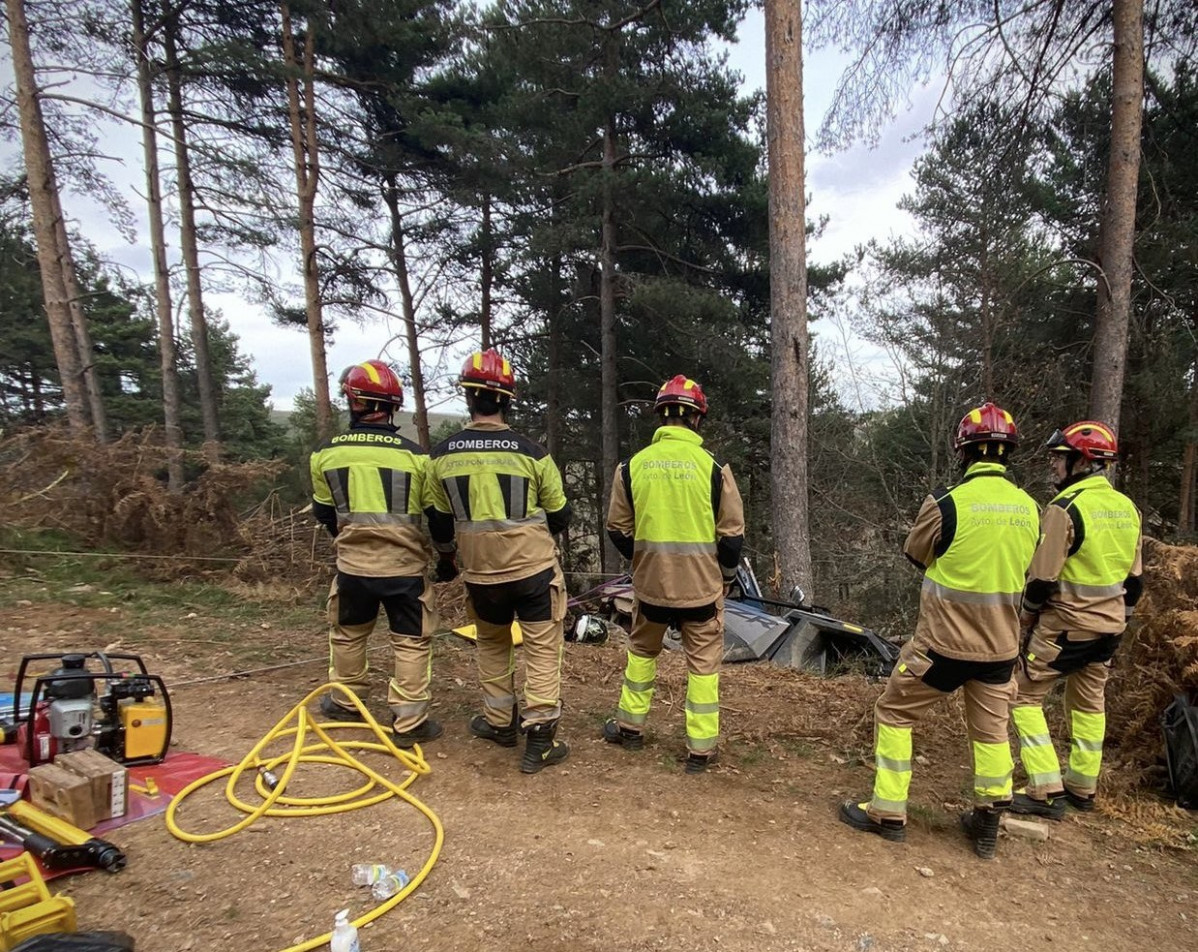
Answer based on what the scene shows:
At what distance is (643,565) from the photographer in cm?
394

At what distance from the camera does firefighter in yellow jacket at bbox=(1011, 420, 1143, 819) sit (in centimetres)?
364

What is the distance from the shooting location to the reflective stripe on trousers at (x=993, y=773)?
10.2 ft

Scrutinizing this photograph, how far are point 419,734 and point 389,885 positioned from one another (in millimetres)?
1501

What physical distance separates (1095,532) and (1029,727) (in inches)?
44.4

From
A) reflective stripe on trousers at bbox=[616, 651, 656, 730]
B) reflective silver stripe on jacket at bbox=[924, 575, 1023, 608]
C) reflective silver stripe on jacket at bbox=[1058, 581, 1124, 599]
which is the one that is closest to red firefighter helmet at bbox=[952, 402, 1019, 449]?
reflective silver stripe on jacket at bbox=[924, 575, 1023, 608]

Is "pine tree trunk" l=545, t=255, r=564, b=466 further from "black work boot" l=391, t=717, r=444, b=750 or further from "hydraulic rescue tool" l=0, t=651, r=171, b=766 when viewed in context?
"hydraulic rescue tool" l=0, t=651, r=171, b=766

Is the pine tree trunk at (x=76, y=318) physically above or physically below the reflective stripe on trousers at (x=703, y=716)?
above

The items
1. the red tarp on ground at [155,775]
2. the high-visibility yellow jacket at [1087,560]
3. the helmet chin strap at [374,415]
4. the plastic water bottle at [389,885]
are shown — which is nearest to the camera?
the plastic water bottle at [389,885]

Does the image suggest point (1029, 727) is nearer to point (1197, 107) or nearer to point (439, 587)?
point (439, 587)

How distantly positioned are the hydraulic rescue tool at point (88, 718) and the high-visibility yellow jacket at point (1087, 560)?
4.77 metres

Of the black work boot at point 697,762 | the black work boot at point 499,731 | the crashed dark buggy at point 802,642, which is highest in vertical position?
the black work boot at point 499,731

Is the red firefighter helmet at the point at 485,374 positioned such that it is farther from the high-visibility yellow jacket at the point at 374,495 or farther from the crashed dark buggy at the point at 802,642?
the crashed dark buggy at the point at 802,642

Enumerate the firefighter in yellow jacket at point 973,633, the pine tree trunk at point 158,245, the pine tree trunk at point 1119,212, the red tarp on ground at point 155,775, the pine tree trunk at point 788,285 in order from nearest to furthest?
the red tarp on ground at point 155,775 < the firefighter in yellow jacket at point 973,633 < the pine tree trunk at point 1119,212 < the pine tree trunk at point 788,285 < the pine tree trunk at point 158,245

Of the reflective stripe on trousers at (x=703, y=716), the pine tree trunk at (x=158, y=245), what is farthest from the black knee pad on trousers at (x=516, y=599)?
the pine tree trunk at (x=158, y=245)
